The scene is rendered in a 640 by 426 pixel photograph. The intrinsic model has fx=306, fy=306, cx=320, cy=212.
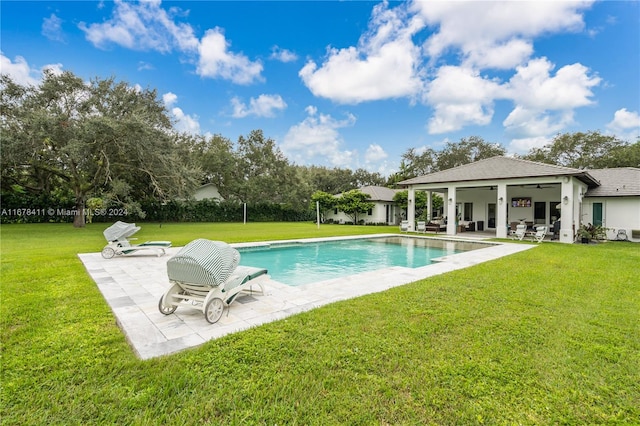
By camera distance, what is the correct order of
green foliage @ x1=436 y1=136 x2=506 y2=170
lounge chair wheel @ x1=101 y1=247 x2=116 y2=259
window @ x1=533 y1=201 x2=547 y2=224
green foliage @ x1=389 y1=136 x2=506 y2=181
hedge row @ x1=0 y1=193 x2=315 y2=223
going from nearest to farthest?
lounge chair wheel @ x1=101 y1=247 x2=116 y2=259
window @ x1=533 y1=201 x2=547 y2=224
hedge row @ x1=0 y1=193 x2=315 y2=223
green foliage @ x1=389 y1=136 x2=506 y2=181
green foliage @ x1=436 y1=136 x2=506 y2=170

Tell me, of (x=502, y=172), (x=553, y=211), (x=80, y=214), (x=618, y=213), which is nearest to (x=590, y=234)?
(x=618, y=213)

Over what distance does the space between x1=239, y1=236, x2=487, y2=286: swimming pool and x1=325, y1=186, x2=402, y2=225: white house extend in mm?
14329

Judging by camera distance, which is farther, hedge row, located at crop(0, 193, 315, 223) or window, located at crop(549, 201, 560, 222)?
hedge row, located at crop(0, 193, 315, 223)

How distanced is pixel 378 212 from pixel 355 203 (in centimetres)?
286

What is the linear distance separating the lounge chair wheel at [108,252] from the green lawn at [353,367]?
4.21 meters

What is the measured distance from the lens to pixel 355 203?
2997 centimetres

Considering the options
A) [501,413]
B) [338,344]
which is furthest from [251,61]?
[501,413]

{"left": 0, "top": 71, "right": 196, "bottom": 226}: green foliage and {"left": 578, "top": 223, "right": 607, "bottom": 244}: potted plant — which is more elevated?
{"left": 0, "top": 71, "right": 196, "bottom": 226}: green foliage

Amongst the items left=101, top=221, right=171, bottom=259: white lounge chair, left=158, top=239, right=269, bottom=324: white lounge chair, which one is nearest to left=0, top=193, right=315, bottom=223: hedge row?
left=101, top=221, right=171, bottom=259: white lounge chair

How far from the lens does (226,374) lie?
2.81 metres

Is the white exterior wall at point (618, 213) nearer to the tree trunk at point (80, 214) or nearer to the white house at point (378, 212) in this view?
the white house at point (378, 212)

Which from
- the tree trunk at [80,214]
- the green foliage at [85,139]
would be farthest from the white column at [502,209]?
the tree trunk at [80,214]

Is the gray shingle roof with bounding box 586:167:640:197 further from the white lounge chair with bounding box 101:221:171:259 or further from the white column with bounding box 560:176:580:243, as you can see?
the white lounge chair with bounding box 101:221:171:259

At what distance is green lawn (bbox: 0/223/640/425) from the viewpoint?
232 cm
